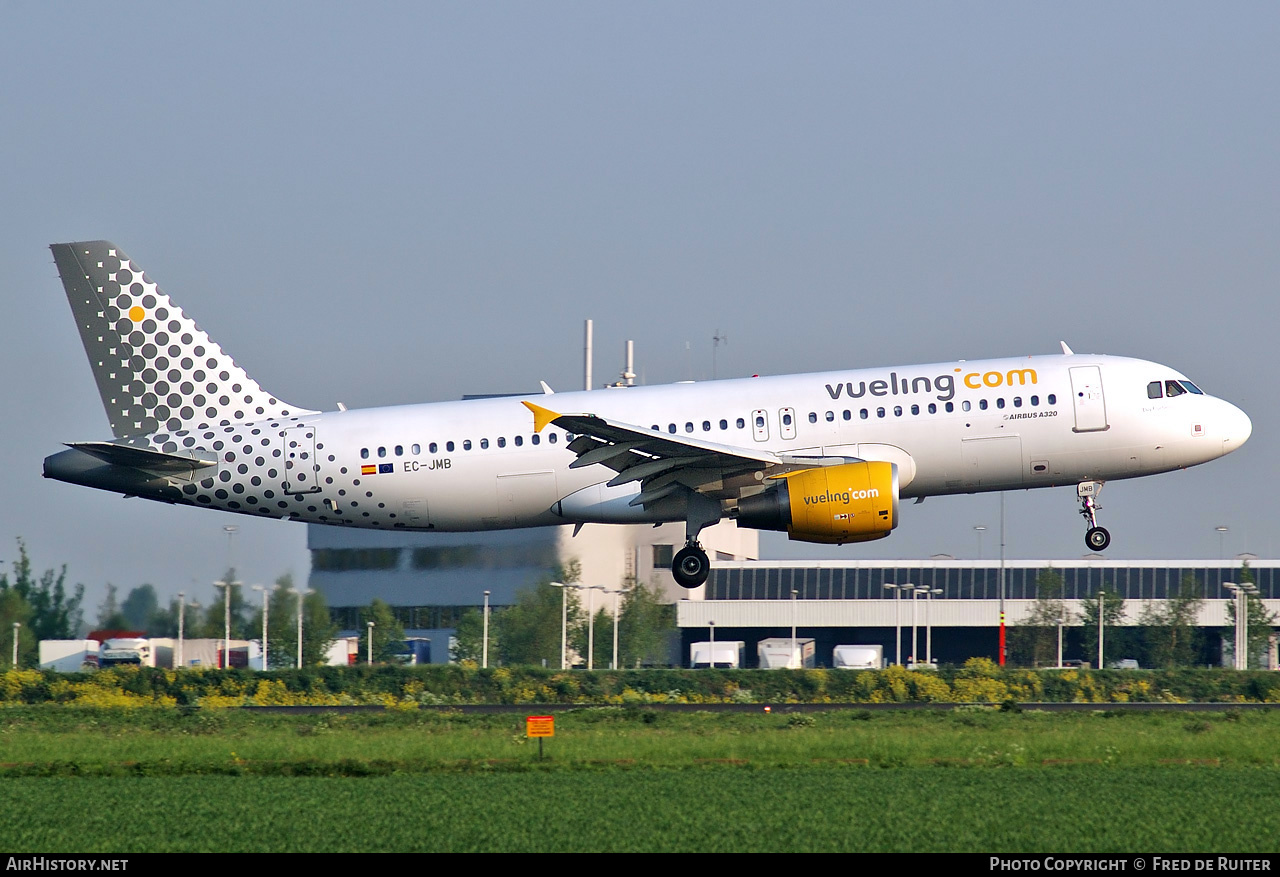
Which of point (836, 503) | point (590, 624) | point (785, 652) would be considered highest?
point (836, 503)

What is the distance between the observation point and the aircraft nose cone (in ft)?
91.9

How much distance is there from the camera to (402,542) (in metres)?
45.4

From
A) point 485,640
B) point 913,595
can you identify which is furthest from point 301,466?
point 913,595

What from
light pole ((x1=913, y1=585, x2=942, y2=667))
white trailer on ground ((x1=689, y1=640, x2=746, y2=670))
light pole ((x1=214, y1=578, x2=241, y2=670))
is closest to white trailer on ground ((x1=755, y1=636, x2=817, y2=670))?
white trailer on ground ((x1=689, y1=640, x2=746, y2=670))

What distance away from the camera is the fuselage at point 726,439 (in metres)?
27.2

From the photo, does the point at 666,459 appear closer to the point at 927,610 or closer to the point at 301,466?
the point at 301,466

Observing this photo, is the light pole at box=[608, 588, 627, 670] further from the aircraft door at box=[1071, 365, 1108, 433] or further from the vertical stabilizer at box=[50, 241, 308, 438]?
the aircraft door at box=[1071, 365, 1108, 433]

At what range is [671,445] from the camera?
26.0 meters

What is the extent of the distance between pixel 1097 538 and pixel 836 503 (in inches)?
228

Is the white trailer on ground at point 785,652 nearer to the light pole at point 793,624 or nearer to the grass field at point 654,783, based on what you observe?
the light pole at point 793,624

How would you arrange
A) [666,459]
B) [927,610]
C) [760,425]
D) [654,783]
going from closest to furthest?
[654,783] < [666,459] < [760,425] < [927,610]
